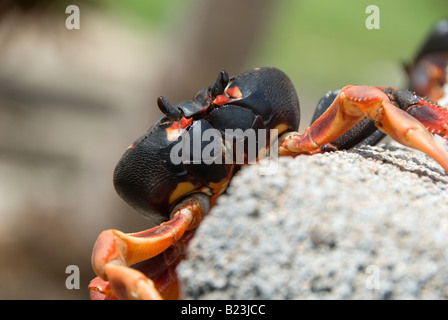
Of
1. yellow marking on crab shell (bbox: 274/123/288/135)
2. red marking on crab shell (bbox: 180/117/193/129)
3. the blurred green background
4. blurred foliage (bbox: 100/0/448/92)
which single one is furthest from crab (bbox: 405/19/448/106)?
blurred foliage (bbox: 100/0/448/92)

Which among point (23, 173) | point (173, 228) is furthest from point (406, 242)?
point (23, 173)

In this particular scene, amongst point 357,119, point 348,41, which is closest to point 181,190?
point 357,119

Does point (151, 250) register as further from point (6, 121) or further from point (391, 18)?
point (391, 18)

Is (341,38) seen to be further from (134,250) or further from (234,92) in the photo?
(134,250)

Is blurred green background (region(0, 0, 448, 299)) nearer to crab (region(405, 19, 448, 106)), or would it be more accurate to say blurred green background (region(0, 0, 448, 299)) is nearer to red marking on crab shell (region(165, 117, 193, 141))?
crab (region(405, 19, 448, 106))

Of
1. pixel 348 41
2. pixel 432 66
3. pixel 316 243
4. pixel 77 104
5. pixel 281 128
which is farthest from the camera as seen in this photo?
pixel 348 41

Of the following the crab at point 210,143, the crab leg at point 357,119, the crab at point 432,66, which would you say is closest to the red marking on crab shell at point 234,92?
the crab at point 210,143
